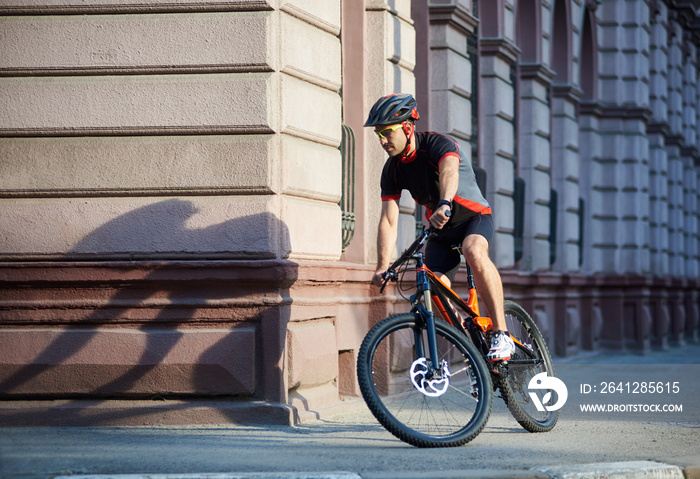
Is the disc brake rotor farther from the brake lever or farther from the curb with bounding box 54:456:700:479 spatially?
the curb with bounding box 54:456:700:479

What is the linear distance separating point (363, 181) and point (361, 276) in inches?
38.5

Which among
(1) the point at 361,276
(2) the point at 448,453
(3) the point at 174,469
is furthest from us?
(1) the point at 361,276

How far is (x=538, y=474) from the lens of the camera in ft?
17.0

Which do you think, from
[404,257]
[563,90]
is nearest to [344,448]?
[404,257]

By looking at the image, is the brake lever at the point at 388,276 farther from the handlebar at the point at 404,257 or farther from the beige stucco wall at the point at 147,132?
the beige stucco wall at the point at 147,132

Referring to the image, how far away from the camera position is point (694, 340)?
25125 mm

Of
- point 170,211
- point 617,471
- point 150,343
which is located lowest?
point 617,471

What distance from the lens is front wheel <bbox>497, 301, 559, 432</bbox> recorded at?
21.6ft

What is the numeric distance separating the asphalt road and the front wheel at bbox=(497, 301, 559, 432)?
0.39 ft

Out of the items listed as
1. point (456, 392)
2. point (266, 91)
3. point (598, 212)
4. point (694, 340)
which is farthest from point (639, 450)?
point (694, 340)

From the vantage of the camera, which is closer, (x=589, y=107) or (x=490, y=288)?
(x=490, y=288)

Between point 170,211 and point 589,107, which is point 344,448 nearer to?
point 170,211

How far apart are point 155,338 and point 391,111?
2393 millimetres

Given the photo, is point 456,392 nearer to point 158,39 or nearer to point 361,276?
point 361,276
